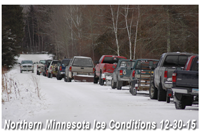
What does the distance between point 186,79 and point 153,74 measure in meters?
4.93

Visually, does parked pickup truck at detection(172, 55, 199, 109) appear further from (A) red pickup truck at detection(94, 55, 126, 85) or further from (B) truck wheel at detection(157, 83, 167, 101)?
(A) red pickup truck at detection(94, 55, 126, 85)

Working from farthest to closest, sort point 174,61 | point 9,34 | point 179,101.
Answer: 1. point 9,34
2. point 174,61
3. point 179,101

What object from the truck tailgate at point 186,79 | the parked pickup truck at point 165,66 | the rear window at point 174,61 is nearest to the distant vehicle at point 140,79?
the parked pickup truck at point 165,66

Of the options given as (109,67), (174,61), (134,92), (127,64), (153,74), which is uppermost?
(174,61)

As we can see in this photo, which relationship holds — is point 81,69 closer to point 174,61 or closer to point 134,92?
point 134,92

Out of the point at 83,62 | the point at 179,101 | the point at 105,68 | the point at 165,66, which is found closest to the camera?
the point at 179,101

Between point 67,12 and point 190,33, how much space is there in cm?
2572

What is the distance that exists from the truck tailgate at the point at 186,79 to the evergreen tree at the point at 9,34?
32.9 m

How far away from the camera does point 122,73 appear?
71.3 ft

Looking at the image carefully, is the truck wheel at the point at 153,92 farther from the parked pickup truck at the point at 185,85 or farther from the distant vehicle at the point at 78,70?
the distant vehicle at the point at 78,70

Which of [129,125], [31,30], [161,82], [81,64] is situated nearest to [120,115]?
[129,125]

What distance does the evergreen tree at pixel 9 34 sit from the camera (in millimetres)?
45062

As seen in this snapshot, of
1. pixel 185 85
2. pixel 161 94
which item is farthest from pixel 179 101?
pixel 161 94

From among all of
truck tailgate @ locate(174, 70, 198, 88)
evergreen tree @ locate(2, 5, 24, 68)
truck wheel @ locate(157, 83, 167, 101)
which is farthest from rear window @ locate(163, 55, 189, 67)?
evergreen tree @ locate(2, 5, 24, 68)
